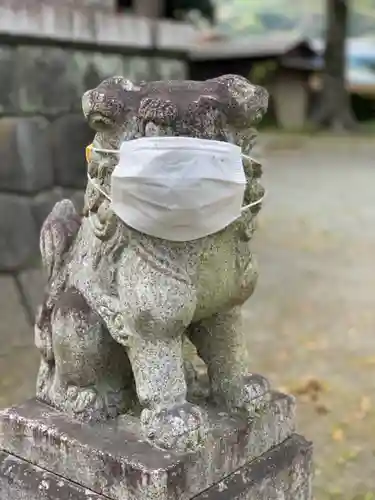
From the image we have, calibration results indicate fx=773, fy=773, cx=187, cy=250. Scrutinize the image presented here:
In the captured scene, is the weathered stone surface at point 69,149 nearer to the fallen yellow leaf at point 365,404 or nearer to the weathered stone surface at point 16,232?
the weathered stone surface at point 16,232

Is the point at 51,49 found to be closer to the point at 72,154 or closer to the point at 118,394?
the point at 72,154

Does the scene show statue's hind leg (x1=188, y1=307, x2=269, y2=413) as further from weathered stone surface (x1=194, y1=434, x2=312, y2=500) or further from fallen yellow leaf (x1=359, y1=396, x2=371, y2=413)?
fallen yellow leaf (x1=359, y1=396, x2=371, y2=413)

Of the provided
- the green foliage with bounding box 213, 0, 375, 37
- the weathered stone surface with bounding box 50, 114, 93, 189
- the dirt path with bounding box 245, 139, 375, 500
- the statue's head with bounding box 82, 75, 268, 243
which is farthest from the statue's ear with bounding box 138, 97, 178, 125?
the green foliage with bounding box 213, 0, 375, 37

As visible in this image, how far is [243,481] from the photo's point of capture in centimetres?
185

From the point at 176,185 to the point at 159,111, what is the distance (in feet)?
0.51

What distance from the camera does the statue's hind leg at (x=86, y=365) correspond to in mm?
1804

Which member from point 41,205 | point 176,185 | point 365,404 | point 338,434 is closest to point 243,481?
point 176,185

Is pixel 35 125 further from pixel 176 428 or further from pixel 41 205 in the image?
pixel 176 428

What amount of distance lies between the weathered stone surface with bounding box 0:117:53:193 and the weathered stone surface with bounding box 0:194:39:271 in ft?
0.26

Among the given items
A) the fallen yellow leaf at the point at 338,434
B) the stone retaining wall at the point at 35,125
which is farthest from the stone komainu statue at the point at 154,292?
the stone retaining wall at the point at 35,125

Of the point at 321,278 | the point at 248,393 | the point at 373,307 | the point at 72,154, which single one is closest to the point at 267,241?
the point at 321,278

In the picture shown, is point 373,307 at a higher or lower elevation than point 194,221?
lower

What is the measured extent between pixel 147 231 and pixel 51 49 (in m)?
3.00

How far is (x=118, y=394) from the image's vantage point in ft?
6.25
